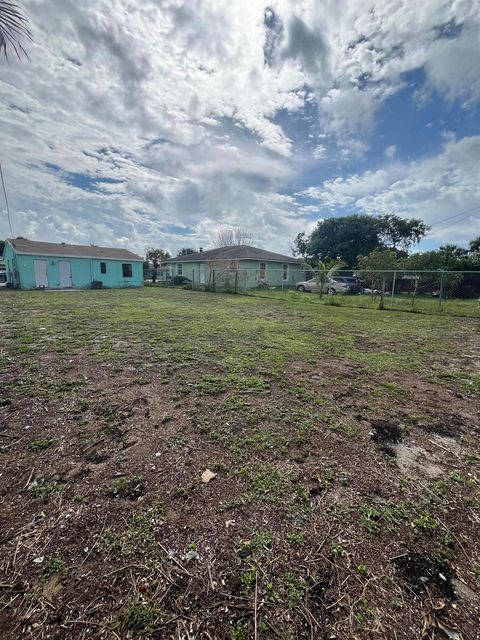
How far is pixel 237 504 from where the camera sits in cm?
176

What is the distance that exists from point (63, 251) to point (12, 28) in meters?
19.2

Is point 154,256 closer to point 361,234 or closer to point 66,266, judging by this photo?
point 66,266

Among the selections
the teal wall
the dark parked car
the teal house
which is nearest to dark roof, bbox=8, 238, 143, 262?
the teal house

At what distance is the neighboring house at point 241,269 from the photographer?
18.7 m

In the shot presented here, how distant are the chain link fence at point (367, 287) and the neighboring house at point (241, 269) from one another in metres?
0.07

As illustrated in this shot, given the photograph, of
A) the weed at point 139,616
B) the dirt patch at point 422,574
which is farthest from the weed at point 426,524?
the weed at point 139,616

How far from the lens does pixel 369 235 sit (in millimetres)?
29141

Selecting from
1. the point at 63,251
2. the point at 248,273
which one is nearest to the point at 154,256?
the point at 63,251

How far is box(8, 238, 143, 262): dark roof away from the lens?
18.9 meters

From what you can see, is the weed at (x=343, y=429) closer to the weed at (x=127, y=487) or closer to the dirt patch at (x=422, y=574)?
the dirt patch at (x=422, y=574)

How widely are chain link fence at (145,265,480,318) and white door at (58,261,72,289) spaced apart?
839 centimetres

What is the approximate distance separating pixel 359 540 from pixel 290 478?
1.75 feet

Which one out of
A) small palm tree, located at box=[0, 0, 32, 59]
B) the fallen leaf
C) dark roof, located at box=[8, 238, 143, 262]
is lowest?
the fallen leaf

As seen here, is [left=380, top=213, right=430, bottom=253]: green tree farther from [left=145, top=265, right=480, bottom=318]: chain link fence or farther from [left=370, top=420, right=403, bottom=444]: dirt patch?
[left=370, top=420, right=403, bottom=444]: dirt patch
